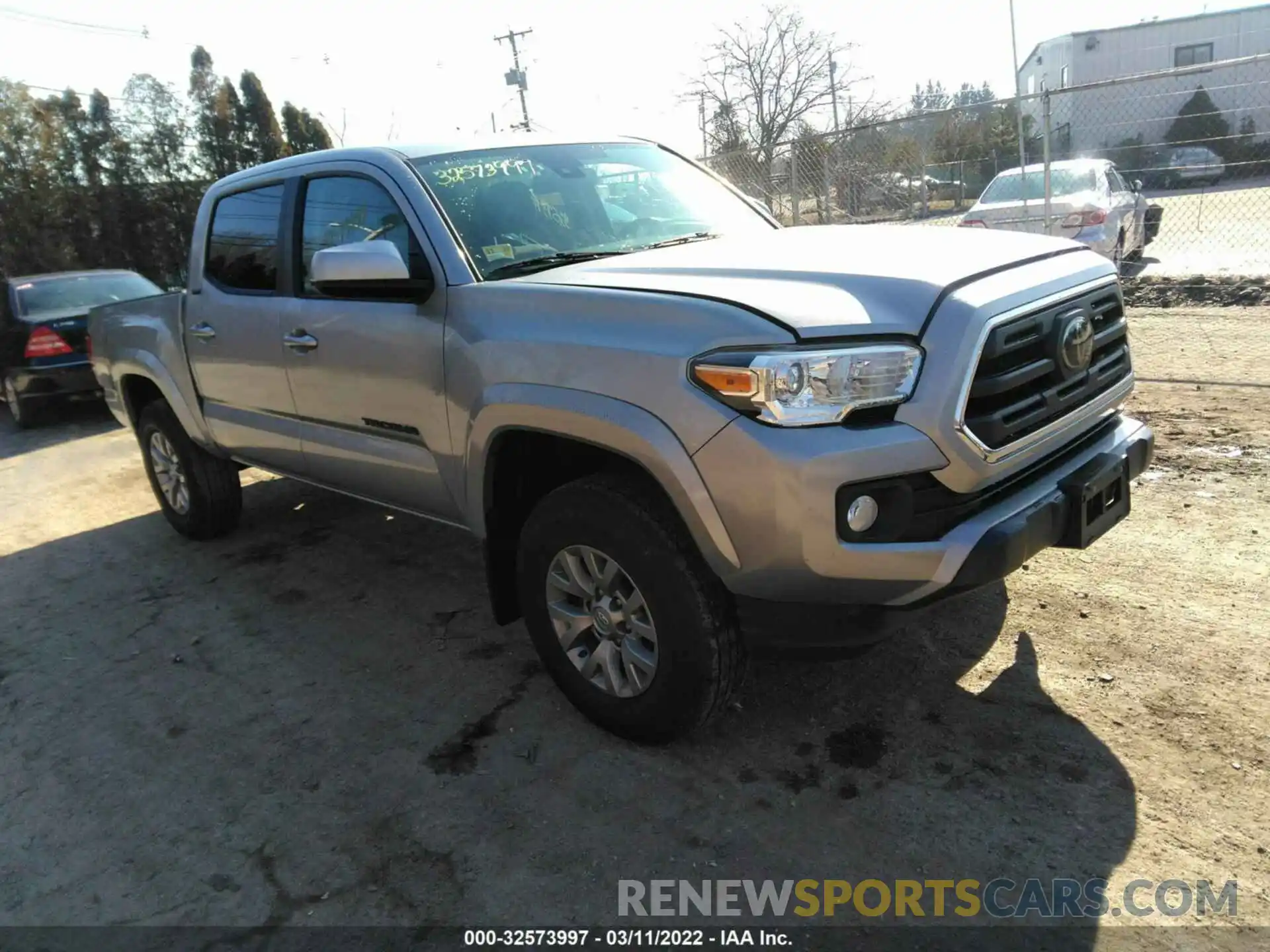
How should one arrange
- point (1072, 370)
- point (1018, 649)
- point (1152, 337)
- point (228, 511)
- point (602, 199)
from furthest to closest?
point (1152, 337) < point (228, 511) < point (602, 199) < point (1018, 649) < point (1072, 370)

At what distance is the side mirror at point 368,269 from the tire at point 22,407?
8.01 meters

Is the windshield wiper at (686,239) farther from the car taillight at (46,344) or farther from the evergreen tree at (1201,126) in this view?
the car taillight at (46,344)

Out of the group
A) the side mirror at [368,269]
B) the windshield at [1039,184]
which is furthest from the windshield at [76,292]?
the windshield at [1039,184]

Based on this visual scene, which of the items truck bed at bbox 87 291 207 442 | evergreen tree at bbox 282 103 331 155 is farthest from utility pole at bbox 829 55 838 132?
truck bed at bbox 87 291 207 442

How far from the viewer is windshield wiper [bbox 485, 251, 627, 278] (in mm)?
3248

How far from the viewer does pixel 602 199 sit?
3750 millimetres

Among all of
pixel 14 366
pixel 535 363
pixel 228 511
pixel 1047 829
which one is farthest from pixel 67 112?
pixel 1047 829

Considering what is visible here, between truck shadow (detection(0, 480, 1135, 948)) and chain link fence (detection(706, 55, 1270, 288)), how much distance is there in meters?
7.37

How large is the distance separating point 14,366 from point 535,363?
29.4ft

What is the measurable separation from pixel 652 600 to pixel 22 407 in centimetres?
939

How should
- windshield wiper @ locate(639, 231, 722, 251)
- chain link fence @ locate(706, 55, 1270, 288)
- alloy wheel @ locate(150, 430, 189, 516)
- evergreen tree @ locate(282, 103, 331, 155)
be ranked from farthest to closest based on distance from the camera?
1. evergreen tree @ locate(282, 103, 331, 155)
2. chain link fence @ locate(706, 55, 1270, 288)
3. alloy wheel @ locate(150, 430, 189, 516)
4. windshield wiper @ locate(639, 231, 722, 251)

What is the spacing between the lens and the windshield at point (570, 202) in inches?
134

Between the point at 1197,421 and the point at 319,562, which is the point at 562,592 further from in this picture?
the point at 1197,421

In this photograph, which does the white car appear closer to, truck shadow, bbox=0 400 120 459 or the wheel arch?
the wheel arch
